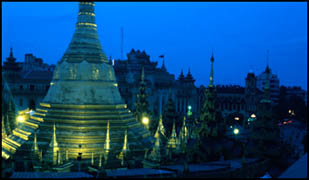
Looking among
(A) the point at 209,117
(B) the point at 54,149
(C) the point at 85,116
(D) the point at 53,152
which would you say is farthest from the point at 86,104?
(A) the point at 209,117

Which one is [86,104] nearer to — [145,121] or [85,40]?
[85,40]

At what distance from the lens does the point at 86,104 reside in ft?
68.1

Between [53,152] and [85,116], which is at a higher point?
[85,116]

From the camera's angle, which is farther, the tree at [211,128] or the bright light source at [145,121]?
the bright light source at [145,121]

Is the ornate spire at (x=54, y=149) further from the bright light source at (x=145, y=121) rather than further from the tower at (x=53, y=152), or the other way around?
the bright light source at (x=145, y=121)

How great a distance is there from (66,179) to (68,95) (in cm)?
888

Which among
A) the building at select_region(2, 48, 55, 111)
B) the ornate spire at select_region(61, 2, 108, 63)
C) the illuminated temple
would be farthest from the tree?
the building at select_region(2, 48, 55, 111)

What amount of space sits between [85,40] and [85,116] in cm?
544

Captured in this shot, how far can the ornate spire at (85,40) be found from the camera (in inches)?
853

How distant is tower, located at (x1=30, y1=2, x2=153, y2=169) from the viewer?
1980 centimetres

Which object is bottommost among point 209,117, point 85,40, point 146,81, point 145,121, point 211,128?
point 211,128

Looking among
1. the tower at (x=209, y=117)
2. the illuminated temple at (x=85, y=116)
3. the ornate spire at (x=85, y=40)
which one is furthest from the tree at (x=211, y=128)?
the ornate spire at (x=85, y=40)

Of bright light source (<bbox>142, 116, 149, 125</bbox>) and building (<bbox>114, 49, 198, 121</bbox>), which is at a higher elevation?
building (<bbox>114, 49, 198, 121</bbox>)

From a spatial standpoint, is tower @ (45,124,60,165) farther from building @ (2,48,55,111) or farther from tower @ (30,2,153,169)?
building @ (2,48,55,111)
